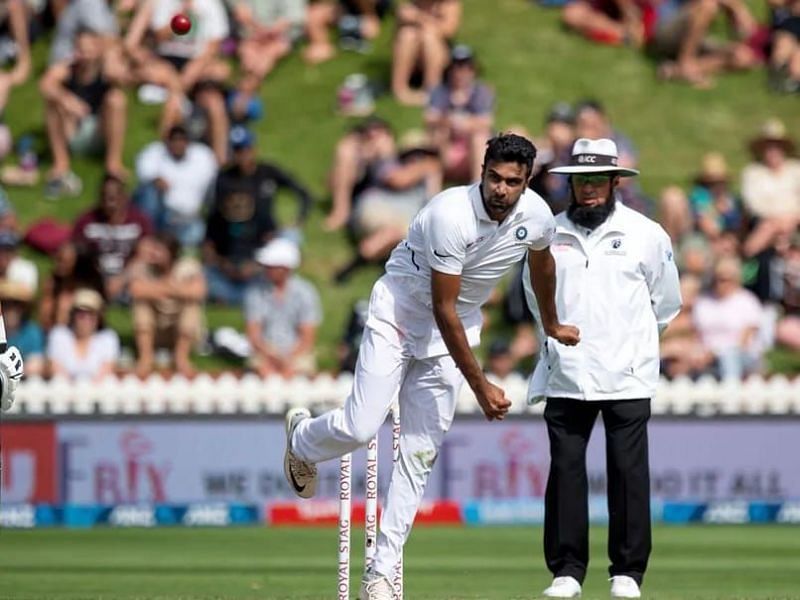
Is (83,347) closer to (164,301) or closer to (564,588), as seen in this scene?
(164,301)

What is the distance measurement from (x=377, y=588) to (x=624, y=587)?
4.41 ft

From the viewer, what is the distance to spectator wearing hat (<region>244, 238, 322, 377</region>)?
1639 centimetres

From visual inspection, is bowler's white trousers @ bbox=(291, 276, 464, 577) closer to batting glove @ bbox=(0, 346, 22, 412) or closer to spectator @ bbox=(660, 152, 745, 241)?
batting glove @ bbox=(0, 346, 22, 412)

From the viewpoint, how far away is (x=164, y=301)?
55.7 feet

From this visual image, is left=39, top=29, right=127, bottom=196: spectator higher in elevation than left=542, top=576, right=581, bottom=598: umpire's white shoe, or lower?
higher

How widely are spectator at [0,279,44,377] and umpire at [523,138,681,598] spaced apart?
7800mm

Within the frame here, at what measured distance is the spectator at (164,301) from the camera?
16.9 meters

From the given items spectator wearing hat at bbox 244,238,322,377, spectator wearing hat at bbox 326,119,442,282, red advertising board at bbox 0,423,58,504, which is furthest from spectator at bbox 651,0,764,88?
red advertising board at bbox 0,423,58,504

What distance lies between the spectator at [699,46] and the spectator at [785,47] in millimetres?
268

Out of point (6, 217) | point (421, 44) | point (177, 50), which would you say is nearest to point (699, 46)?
point (421, 44)

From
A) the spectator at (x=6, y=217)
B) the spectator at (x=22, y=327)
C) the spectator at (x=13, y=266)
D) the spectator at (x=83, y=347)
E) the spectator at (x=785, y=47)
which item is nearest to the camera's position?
the spectator at (x=83, y=347)

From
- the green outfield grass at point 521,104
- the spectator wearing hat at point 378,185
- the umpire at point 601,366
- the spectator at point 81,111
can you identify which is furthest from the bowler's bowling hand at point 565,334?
the spectator at point 81,111

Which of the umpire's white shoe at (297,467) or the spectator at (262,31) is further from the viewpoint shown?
the spectator at (262,31)

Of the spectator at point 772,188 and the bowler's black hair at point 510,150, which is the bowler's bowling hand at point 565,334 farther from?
the spectator at point 772,188
